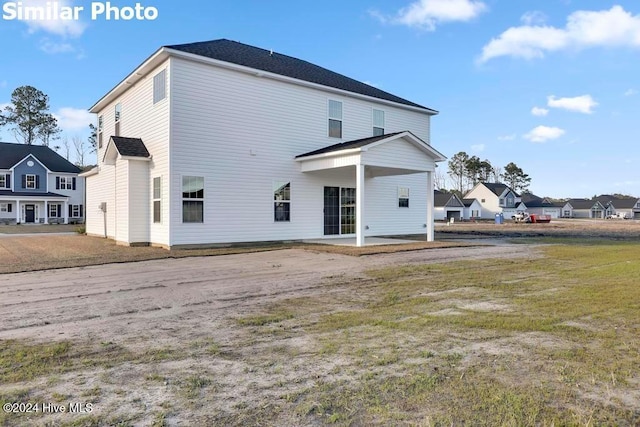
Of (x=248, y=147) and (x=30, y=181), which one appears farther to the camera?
(x=30, y=181)

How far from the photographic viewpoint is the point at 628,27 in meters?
14.0

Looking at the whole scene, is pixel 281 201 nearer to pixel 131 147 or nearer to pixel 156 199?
pixel 156 199

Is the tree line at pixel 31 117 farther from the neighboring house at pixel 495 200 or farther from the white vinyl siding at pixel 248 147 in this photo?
the neighboring house at pixel 495 200

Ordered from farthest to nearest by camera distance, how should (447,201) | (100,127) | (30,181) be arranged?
(447,201)
(30,181)
(100,127)

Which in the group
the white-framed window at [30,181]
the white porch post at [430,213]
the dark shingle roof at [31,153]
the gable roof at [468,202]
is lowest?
the white porch post at [430,213]

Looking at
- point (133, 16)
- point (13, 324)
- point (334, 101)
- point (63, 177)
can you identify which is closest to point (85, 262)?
point (13, 324)

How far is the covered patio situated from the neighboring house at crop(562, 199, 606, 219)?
294 ft

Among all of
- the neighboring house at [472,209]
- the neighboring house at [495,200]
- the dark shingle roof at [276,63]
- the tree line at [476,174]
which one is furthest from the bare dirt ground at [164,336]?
the tree line at [476,174]

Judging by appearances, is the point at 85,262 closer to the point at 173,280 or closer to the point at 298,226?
Result: the point at 173,280

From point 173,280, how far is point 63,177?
40808mm

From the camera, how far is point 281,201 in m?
15.7

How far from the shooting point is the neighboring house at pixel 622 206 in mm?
90625

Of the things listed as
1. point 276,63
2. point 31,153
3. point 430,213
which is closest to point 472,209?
point 430,213

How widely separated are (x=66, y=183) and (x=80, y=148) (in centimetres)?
2267
